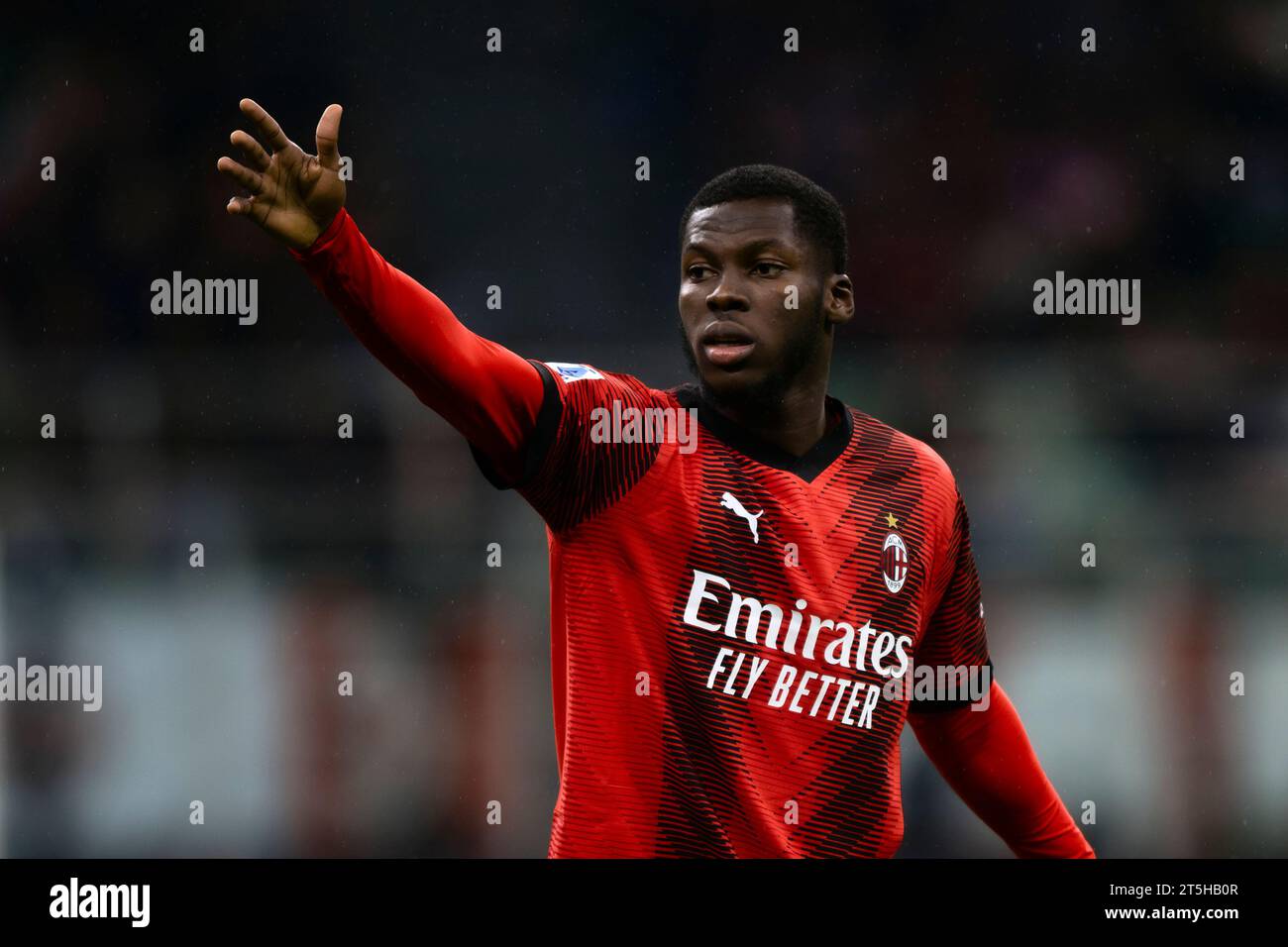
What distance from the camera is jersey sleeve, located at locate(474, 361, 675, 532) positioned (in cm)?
268

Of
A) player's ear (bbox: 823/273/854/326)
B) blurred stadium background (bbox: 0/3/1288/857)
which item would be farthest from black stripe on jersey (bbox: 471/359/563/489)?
blurred stadium background (bbox: 0/3/1288/857)

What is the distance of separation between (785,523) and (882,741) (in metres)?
0.50

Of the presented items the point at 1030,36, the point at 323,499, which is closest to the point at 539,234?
the point at 323,499

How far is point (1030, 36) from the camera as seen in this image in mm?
8320

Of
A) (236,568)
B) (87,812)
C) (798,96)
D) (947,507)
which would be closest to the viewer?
(947,507)

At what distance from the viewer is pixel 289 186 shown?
2.46 metres

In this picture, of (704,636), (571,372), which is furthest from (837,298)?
(704,636)

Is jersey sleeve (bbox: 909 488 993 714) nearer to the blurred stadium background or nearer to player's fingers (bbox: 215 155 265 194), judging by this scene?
player's fingers (bbox: 215 155 265 194)

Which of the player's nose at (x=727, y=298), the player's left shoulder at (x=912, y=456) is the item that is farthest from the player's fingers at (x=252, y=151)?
the player's left shoulder at (x=912, y=456)

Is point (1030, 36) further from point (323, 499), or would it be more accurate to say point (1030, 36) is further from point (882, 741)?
point (882, 741)

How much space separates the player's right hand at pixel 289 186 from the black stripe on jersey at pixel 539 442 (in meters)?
0.46

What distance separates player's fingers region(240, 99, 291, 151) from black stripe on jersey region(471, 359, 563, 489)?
570mm

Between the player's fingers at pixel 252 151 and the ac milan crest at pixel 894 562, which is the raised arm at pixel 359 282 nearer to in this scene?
the player's fingers at pixel 252 151

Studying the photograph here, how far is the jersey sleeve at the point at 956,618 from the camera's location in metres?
3.35
